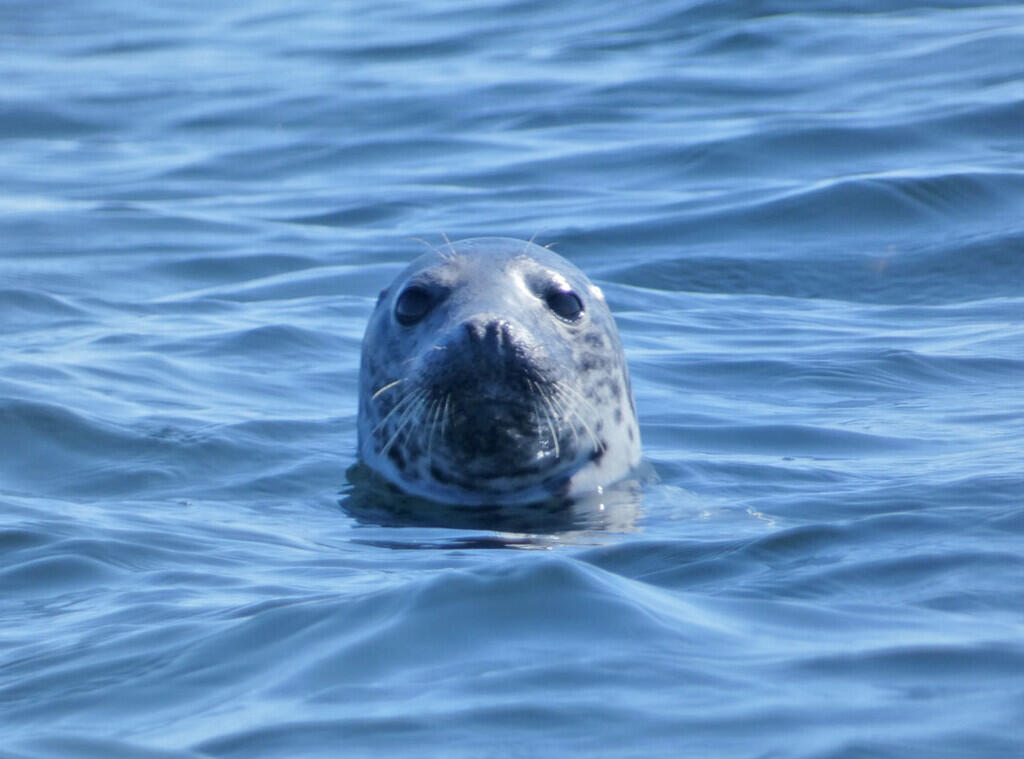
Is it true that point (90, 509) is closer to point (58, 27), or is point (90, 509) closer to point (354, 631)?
point (354, 631)

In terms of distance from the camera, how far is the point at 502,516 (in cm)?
588

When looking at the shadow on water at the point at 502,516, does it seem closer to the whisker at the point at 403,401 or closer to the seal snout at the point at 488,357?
the whisker at the point at 403,401

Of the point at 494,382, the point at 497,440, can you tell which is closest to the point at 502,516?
the point at 497,440

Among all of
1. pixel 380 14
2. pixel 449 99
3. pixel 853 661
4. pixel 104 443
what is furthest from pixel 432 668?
pixel 380 14

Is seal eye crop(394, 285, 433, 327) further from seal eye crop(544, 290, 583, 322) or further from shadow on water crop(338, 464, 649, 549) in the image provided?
shadow on water crop(338, 464, 649, 549)

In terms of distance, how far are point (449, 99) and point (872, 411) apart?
847cm

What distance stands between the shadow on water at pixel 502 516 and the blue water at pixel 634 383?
0.11 ft

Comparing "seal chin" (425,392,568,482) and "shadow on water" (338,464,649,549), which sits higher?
"seal chin" (425,392,568,482)

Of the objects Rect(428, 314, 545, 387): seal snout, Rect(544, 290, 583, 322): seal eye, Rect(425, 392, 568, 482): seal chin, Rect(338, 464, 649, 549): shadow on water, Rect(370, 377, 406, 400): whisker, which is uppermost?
Rect(544, 290, 583, 322): seal eye

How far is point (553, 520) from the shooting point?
582cm

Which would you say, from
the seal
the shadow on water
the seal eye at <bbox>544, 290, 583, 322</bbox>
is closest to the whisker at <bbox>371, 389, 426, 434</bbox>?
the seal

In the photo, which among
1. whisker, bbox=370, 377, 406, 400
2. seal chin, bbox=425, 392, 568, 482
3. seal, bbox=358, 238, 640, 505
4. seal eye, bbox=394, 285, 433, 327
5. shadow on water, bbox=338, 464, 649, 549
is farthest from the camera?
seal eye, bbox=394, 285, 433, 327

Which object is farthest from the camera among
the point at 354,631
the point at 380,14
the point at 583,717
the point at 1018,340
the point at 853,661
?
the point at 380,14

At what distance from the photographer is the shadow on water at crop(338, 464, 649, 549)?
5488 mm
